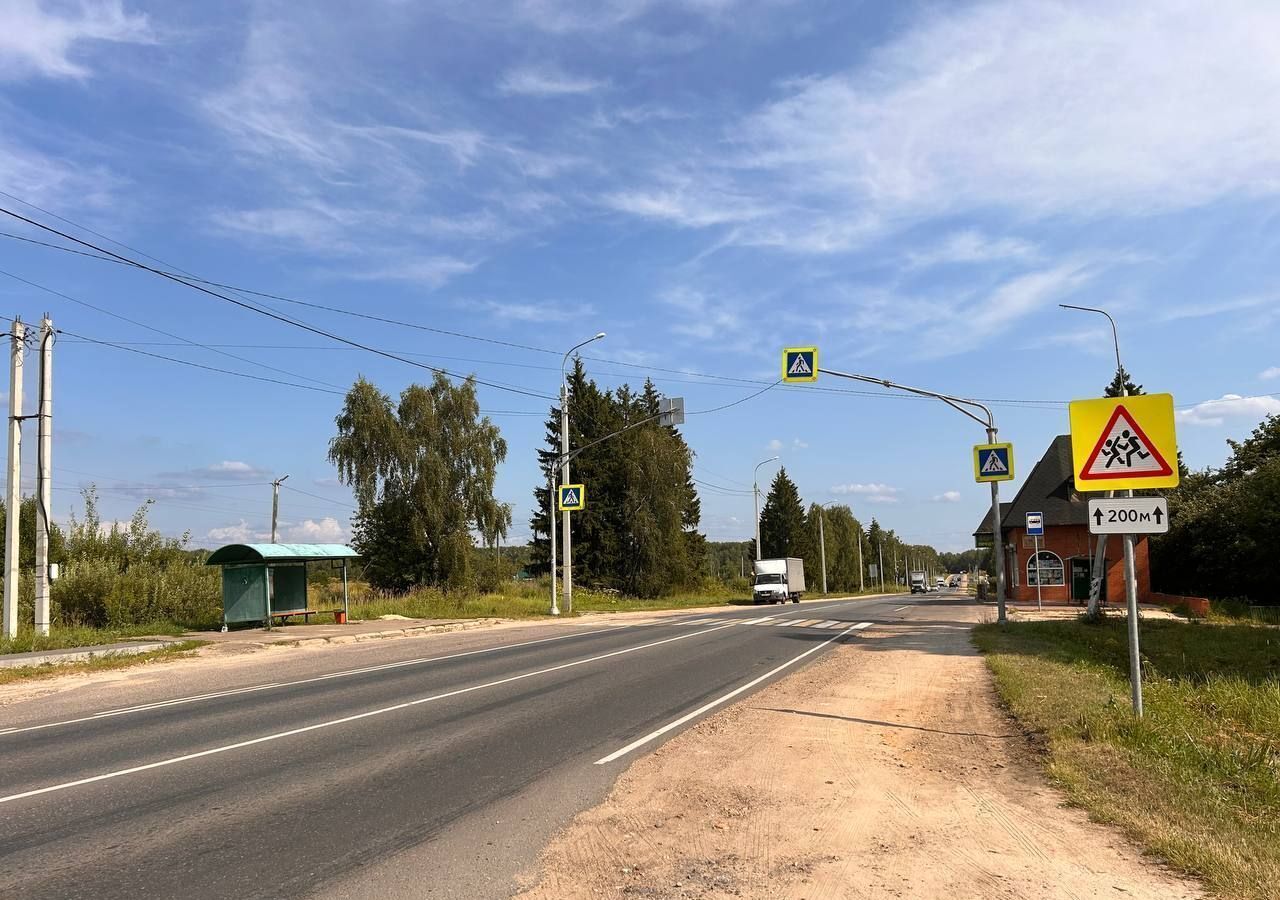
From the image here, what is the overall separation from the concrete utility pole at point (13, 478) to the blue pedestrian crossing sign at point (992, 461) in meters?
23.0

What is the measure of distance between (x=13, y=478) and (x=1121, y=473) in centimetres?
2279

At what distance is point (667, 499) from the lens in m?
60.6

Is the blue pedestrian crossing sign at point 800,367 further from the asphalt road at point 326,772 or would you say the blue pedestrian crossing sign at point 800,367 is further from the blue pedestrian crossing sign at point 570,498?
the blue pedestrian crossing sign at point 570,498

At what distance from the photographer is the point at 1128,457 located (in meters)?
8.52

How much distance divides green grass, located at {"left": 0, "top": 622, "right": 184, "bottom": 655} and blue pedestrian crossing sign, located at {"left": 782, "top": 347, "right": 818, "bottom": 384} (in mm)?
17351

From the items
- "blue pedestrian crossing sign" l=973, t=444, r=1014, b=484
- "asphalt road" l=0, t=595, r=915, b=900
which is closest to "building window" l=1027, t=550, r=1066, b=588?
"blue pedestrian crossing sign" l=973, t=444, r=1014, b=484

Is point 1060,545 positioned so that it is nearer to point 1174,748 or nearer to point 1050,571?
point 1050,571

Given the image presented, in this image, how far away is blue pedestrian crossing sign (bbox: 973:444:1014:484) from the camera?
22141 millimetres

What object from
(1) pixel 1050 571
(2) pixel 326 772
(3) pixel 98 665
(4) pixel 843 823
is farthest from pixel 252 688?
(1) pixel 1050 571

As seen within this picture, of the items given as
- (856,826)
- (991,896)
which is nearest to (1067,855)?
(991,896)

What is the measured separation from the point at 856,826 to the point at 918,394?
1813cm

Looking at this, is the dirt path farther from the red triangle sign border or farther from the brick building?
the brick building

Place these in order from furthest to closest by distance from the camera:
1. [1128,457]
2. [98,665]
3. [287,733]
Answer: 1. [98,665]
2. [287,733]
3. [1128,457]

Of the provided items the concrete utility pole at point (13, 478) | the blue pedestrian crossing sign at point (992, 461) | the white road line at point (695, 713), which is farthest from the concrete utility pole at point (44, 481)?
the blue pedestrian crossing sign at point (992, 461)
